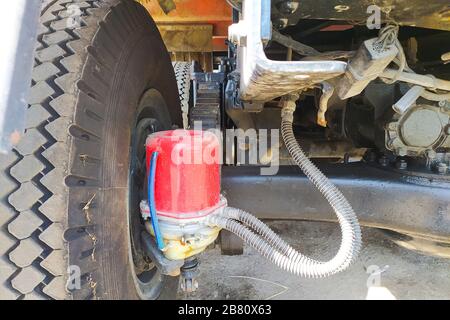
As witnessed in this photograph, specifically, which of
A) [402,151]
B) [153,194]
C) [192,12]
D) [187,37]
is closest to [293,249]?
[153,194]

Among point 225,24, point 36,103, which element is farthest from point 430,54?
point 225,24

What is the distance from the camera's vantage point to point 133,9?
4.00 ft

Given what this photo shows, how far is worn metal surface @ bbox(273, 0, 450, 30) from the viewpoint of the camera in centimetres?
91

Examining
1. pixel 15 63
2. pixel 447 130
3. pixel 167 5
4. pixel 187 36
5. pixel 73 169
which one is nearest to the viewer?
pixel 15 63

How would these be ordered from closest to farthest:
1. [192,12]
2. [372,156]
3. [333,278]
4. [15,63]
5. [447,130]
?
[15,63], [447,130], [372,156], [333,278], [192,12]

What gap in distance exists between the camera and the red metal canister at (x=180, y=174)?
1080 millimetres

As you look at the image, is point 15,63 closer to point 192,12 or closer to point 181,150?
point 181,150

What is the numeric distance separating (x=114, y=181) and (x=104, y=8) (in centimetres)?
49

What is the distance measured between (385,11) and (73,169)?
803mm

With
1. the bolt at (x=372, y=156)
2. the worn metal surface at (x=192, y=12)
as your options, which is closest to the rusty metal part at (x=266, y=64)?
the bolt at (x=372, y=156)

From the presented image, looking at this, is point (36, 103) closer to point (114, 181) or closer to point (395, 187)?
point (114, 181)

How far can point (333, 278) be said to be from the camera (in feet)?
6.85

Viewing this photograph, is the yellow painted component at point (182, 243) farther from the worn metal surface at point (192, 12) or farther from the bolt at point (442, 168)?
the worn metal surface at point (192, 12)

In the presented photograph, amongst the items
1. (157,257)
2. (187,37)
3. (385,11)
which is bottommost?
(157,257)
